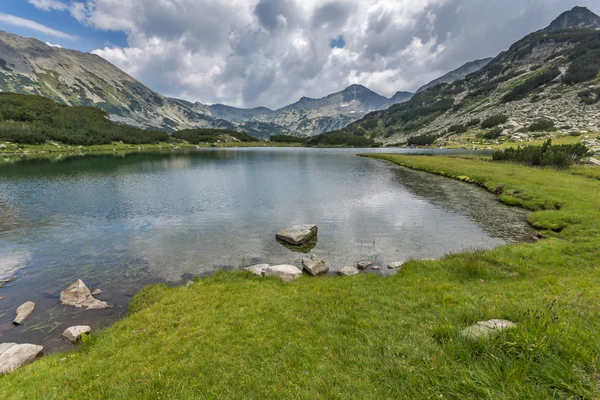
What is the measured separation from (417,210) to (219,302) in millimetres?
32892

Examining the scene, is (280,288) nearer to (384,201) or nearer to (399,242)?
(399,242)

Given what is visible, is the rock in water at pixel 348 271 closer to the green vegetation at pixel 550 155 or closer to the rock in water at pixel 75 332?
the rock in water at pixel 75 332

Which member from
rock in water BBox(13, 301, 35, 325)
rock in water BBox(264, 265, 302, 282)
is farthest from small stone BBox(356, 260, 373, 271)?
rock in water BBox(13, 301, 35, 325)

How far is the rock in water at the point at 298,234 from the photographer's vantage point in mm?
25906

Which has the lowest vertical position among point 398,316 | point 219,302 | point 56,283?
point 56,283

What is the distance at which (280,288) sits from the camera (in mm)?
16469

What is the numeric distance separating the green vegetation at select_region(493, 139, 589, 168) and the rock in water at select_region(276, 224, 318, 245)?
7387 centimetres

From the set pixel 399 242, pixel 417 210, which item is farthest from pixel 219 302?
pixel 417 210

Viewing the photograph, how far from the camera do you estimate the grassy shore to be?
258 inches

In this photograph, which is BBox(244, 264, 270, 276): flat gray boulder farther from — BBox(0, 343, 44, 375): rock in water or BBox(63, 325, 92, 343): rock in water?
BBox(0, 343, 44, 375): rock in water

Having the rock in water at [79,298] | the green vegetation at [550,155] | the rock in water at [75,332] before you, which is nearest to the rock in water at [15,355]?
the rock in water at [75,332]

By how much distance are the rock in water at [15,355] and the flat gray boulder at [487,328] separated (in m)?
18.1

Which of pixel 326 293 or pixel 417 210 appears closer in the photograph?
pixel 326 293

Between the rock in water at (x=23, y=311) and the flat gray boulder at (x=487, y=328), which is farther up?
the flat gray boulder at (x=487, y=328)
